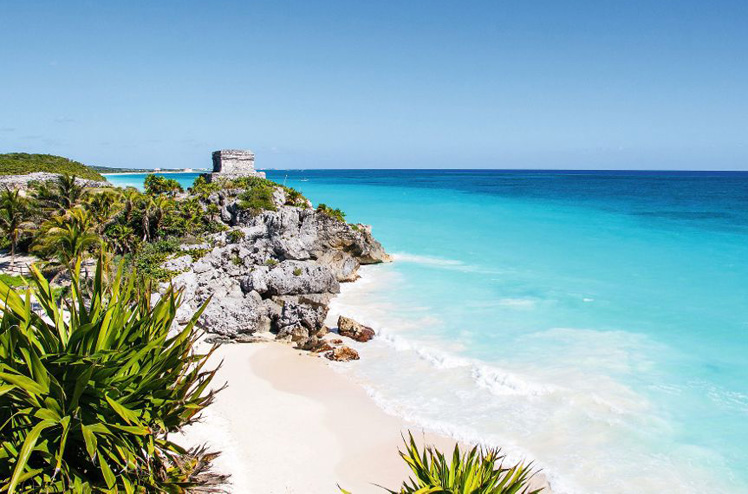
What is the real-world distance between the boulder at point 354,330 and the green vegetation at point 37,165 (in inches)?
1317

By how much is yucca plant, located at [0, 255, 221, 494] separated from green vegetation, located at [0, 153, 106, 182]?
38.9 meters

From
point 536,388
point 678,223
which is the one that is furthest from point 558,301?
point 678,223

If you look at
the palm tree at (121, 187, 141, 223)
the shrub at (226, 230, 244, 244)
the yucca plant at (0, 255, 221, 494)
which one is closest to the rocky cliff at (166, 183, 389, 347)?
the shrub at (226, 230, 244, 244)

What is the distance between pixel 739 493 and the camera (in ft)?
26.5

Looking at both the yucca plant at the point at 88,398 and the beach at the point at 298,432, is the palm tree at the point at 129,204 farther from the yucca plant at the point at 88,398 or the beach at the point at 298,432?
the yucca plant at the point at 88,398

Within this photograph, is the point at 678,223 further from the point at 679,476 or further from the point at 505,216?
the point at 679,476

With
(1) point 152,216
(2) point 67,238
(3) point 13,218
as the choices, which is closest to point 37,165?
(3) point 13,218

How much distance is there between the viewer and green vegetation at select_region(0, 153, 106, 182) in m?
39.5

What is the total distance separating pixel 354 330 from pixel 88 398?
9882 mm

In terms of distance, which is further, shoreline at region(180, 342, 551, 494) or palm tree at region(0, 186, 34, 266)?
palm tree at region(0, 186, 34, 266)

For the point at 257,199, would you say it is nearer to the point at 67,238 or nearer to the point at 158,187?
the point at 158,187

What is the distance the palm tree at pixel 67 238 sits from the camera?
14.5 meters

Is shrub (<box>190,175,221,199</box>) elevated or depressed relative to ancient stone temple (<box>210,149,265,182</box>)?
→ depressed

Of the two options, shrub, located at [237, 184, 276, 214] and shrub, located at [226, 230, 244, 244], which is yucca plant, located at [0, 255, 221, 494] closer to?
shrub, located at [226, 230, 244, 244]
